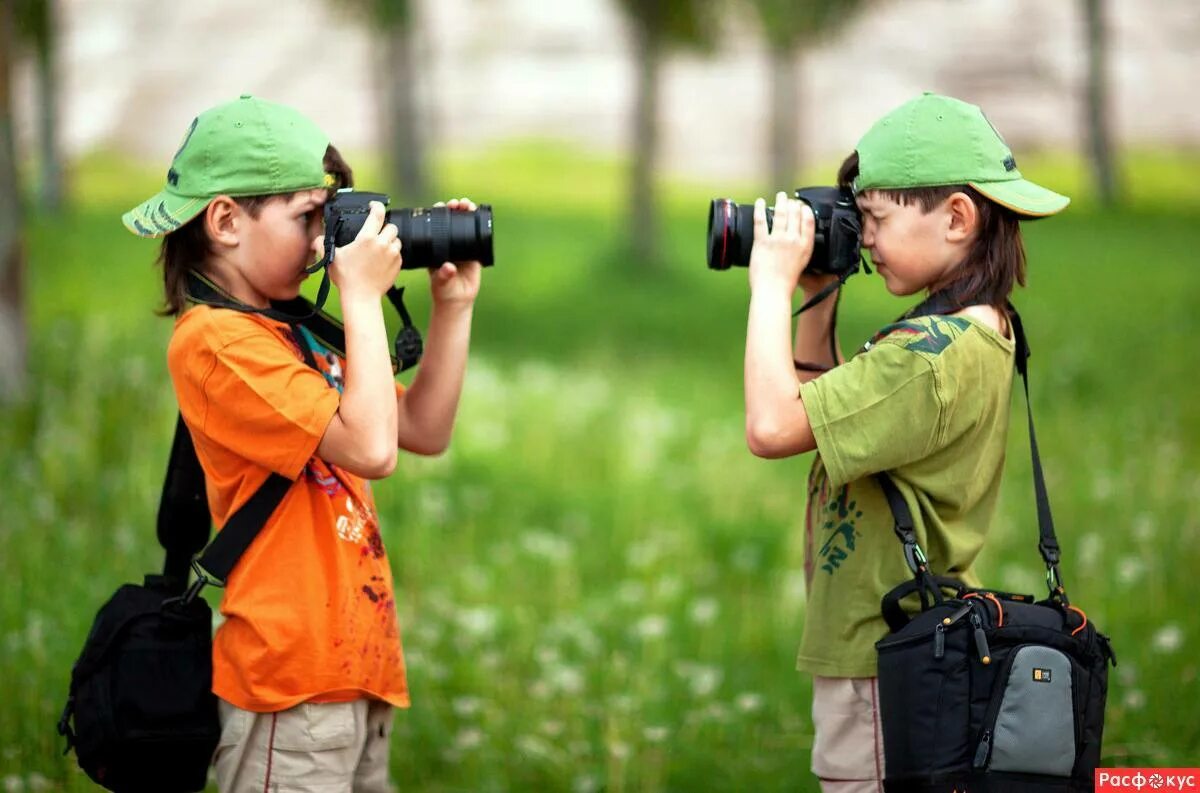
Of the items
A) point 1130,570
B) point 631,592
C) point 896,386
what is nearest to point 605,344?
point 631,592

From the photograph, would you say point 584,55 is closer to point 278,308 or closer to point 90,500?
point 90,500

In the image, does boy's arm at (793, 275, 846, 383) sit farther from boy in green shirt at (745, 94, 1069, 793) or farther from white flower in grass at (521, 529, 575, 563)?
white flower in grass at (521, 529, 575, 563)

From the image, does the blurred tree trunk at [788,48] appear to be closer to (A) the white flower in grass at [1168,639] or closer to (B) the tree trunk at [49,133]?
(B) the tree trunk at [49,133]

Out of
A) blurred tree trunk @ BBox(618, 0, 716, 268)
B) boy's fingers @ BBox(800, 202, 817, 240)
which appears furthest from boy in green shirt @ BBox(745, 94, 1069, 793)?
blurred tree trunk @ BBox(618, 0, 716, 268)

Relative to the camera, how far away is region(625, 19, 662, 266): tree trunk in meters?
10.7

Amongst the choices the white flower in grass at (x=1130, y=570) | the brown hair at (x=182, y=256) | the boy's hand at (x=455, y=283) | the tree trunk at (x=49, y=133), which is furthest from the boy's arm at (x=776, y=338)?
the tree trunk at (x=49, y=133)

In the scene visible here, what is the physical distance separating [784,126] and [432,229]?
12.8m

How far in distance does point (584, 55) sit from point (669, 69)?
3.82ft

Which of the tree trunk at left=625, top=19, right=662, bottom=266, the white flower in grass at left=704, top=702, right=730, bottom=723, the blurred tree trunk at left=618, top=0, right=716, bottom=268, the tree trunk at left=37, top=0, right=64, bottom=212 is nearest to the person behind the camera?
the white flower in grass at left=704, top=702, right=730, bottom=723

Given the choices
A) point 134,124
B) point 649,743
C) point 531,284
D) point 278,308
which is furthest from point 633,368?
point 134,124

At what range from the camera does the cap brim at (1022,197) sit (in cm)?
234

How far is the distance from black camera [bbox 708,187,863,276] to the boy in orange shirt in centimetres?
51

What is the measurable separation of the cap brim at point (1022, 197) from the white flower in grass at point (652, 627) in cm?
231

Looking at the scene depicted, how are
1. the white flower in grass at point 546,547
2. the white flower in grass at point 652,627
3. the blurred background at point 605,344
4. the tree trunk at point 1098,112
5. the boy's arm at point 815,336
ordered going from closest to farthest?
the boy's arm at point 815,336 < the blurred background at point 605,344 < the white flower in grass at point 652,627 < the white flower in grass at point 546,547 < the tree trunk at point 1098,112
